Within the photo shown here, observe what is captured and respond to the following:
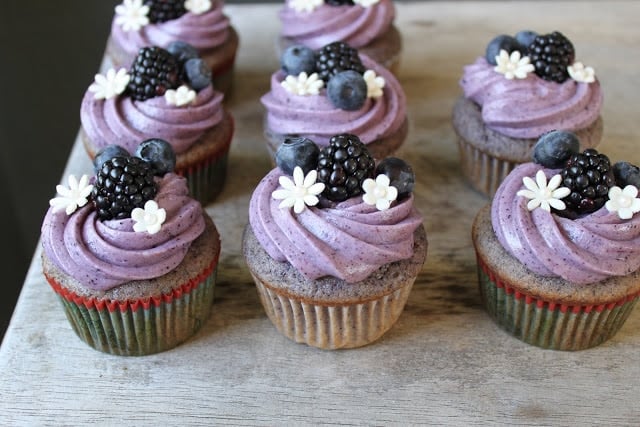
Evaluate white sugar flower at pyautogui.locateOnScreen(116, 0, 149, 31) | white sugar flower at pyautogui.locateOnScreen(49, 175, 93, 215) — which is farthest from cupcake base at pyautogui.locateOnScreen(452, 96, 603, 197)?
white sugar flower at pyautogui.locateOnScreen(49, 175, 93, 215)

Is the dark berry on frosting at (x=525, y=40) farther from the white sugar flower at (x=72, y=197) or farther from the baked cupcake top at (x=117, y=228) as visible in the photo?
the white sugar flower at (x=72, y=197)

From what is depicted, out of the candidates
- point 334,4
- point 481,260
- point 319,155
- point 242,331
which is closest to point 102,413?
point 242,331

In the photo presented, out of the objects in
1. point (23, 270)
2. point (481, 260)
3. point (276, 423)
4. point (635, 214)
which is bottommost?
point (23, 270)

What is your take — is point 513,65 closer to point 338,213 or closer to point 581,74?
point 581,74

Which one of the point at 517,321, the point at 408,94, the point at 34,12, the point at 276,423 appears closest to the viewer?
the point at 276,423

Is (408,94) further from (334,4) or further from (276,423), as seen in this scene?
(276,423)

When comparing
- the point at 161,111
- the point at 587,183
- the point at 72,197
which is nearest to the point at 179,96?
the point at 161,111

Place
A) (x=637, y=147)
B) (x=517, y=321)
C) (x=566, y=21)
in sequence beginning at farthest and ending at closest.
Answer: (x=566, y=21) → (x=637, y=147) → (x=517, y=321)
